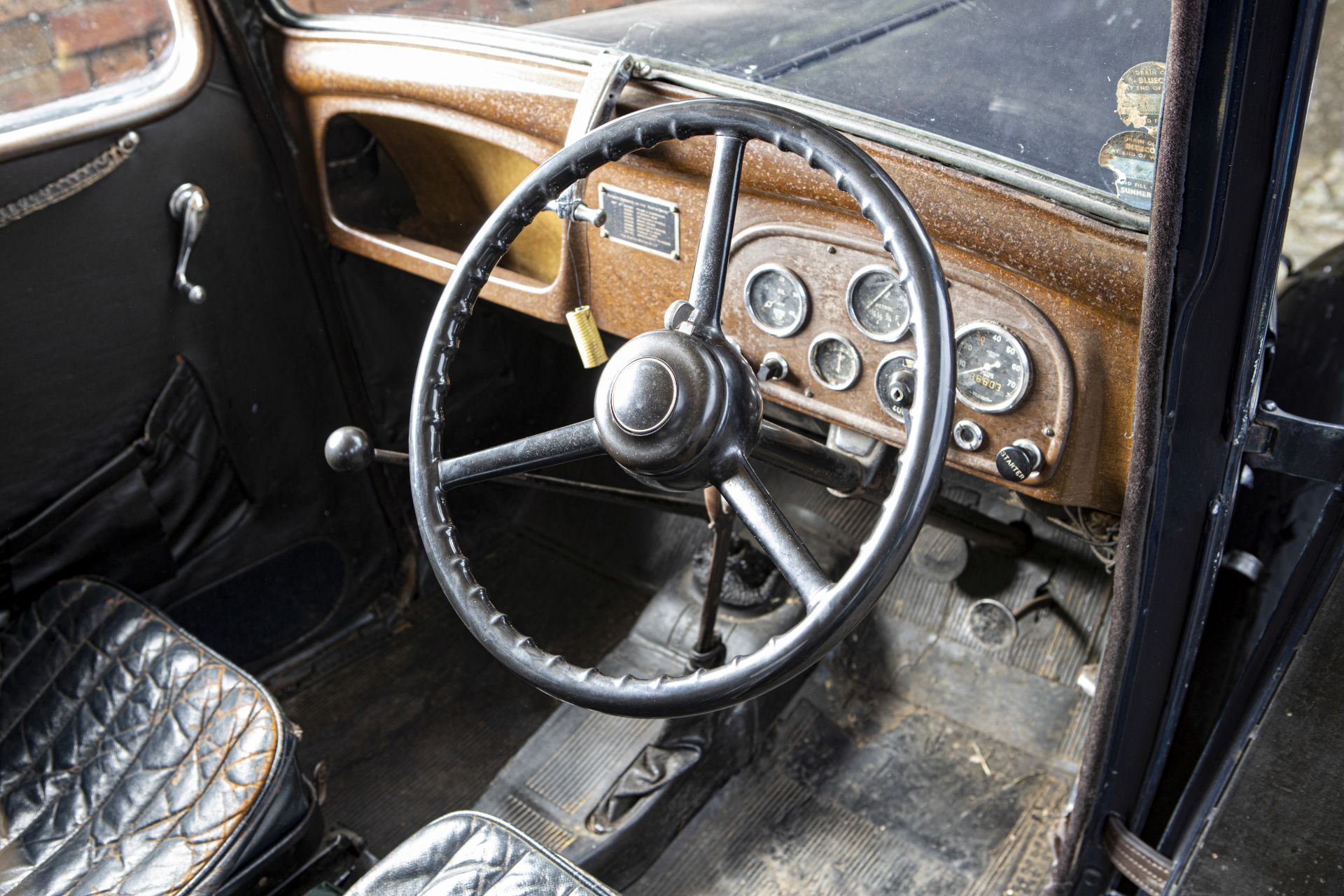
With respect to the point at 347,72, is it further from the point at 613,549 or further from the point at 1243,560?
the point at 1243,560

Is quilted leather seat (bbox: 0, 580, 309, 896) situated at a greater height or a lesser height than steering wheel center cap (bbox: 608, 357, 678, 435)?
lesser

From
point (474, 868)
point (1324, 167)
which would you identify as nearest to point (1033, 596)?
point (474, 868)

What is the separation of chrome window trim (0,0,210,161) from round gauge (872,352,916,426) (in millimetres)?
1219

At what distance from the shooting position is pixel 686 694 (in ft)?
3.22

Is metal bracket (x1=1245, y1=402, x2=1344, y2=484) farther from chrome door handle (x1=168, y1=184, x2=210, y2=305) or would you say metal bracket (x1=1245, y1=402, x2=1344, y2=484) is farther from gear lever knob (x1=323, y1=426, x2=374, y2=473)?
chrome door handle (x1=168, y1=184, x2=210, y2=305)

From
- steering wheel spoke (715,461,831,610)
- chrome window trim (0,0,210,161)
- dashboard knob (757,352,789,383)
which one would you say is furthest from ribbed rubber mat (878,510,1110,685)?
chrome window trim (0,0,210,161)

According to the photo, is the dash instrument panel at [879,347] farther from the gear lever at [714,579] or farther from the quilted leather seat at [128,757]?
the quilted leather seat at [128,757]

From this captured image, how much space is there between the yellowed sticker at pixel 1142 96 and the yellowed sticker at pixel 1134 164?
0.01 meters

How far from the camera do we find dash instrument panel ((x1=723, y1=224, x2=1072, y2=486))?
1.25 m

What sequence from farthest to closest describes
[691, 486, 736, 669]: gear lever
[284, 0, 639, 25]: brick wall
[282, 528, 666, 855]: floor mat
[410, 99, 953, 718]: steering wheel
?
[282, 528, 666, 855]: floor mat → [284, 0, 639, 25]: brick wall → [691, 486, 736, 669]: gear lever → [410, 99, 953, 718]: steering wheel

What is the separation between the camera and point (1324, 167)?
12.0ft

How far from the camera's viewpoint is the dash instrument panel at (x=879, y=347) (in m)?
1.25

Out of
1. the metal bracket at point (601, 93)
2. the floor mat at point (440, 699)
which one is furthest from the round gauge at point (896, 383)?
the floor mat at point (440, 699)

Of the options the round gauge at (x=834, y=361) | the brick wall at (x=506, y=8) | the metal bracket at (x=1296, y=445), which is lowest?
the round gauge at (x=834, y=361)
